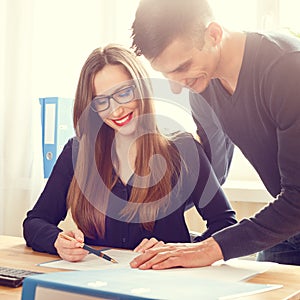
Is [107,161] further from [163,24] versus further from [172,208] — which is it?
[163,24]

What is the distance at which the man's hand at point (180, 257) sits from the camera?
4.03 feet

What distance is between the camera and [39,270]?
1283 millimetres

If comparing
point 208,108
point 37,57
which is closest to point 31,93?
point 37,57

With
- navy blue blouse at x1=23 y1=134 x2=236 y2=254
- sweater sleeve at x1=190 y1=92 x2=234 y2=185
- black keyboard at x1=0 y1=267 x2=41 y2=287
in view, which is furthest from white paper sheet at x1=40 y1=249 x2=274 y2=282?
sweater sleeve at x1=190 y1=92 x2=234 y2=185

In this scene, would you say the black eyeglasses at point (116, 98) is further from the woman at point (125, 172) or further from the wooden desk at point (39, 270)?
the wooden desk at point (39, 270)

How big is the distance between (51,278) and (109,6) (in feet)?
6.71

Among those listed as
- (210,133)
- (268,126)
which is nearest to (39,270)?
(268,126)

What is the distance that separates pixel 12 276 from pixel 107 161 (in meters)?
0.64

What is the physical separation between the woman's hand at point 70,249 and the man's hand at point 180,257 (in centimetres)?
17

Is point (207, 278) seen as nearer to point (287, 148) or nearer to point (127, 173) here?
point (287, 148)

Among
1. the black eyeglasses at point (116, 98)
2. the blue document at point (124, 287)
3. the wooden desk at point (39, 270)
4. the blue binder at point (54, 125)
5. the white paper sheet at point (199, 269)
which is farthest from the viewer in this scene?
the blue binder at point (54, 125)

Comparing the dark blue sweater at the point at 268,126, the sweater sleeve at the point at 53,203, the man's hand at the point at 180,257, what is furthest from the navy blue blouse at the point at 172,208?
the man's hand at the point at 180,257

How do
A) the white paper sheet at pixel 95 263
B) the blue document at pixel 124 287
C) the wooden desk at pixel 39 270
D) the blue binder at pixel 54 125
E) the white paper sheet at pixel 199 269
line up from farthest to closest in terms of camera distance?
the blue binder at pixel 54 125 → the white paper sheet at pixel 95 263 → the white paper sheet at pixel 199 269 → the wooden desk at pixel 39 270 → the blue document at pixel 124 287

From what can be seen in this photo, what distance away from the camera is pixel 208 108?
1.73 metres
